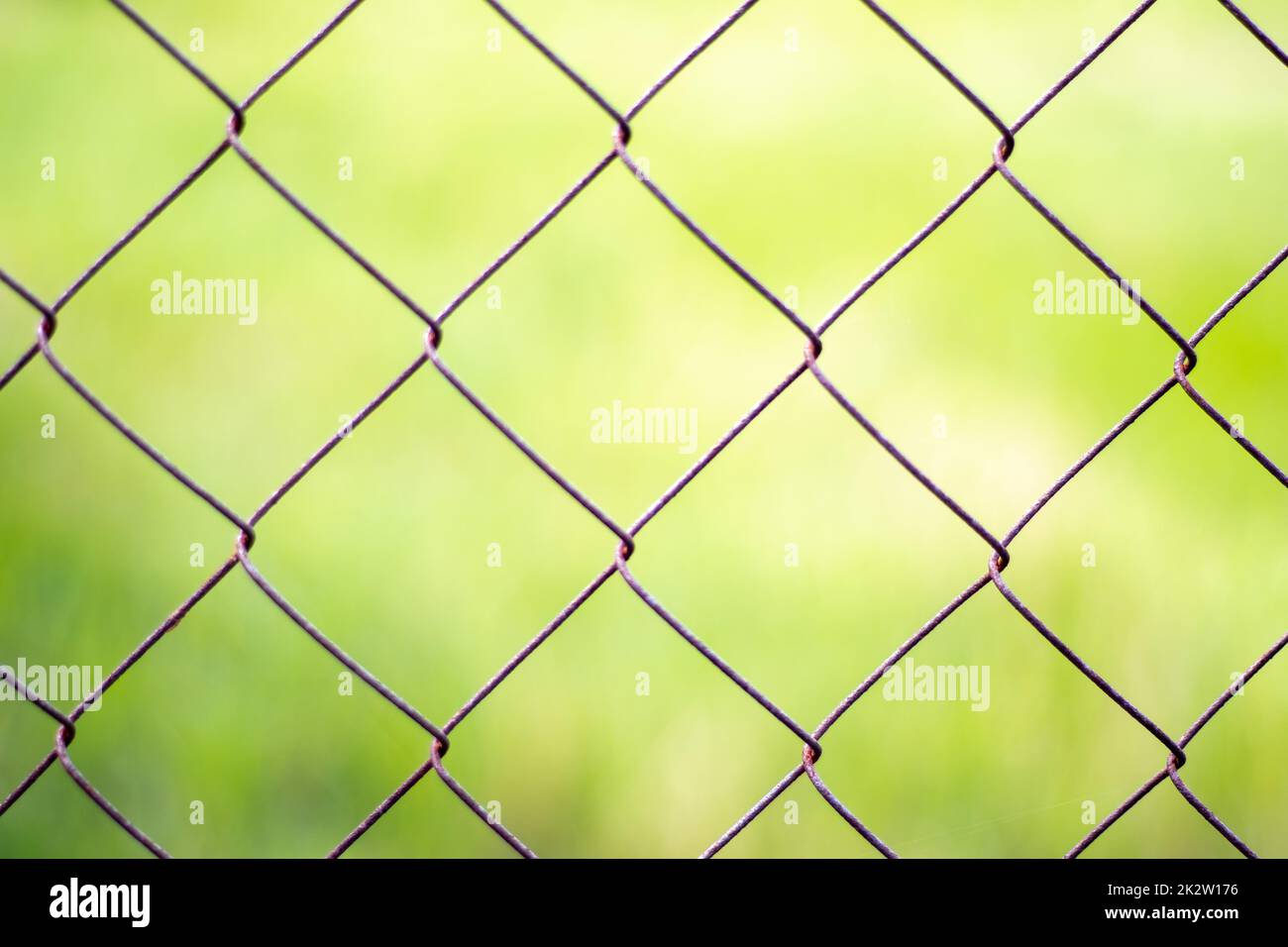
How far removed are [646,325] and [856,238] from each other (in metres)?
0.69

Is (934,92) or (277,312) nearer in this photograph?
(277,312)

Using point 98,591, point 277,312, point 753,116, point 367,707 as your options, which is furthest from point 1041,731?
point 753,116

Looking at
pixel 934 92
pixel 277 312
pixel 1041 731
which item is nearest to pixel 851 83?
pixel 934 92

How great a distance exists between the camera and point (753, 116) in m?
3.75

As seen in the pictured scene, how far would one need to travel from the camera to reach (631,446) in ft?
8.46

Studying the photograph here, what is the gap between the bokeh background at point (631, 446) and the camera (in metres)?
1.93

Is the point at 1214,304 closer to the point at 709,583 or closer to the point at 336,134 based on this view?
the point at 709,583

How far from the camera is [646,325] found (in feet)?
9.53

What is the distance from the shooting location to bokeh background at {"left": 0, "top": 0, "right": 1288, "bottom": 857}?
193cm
